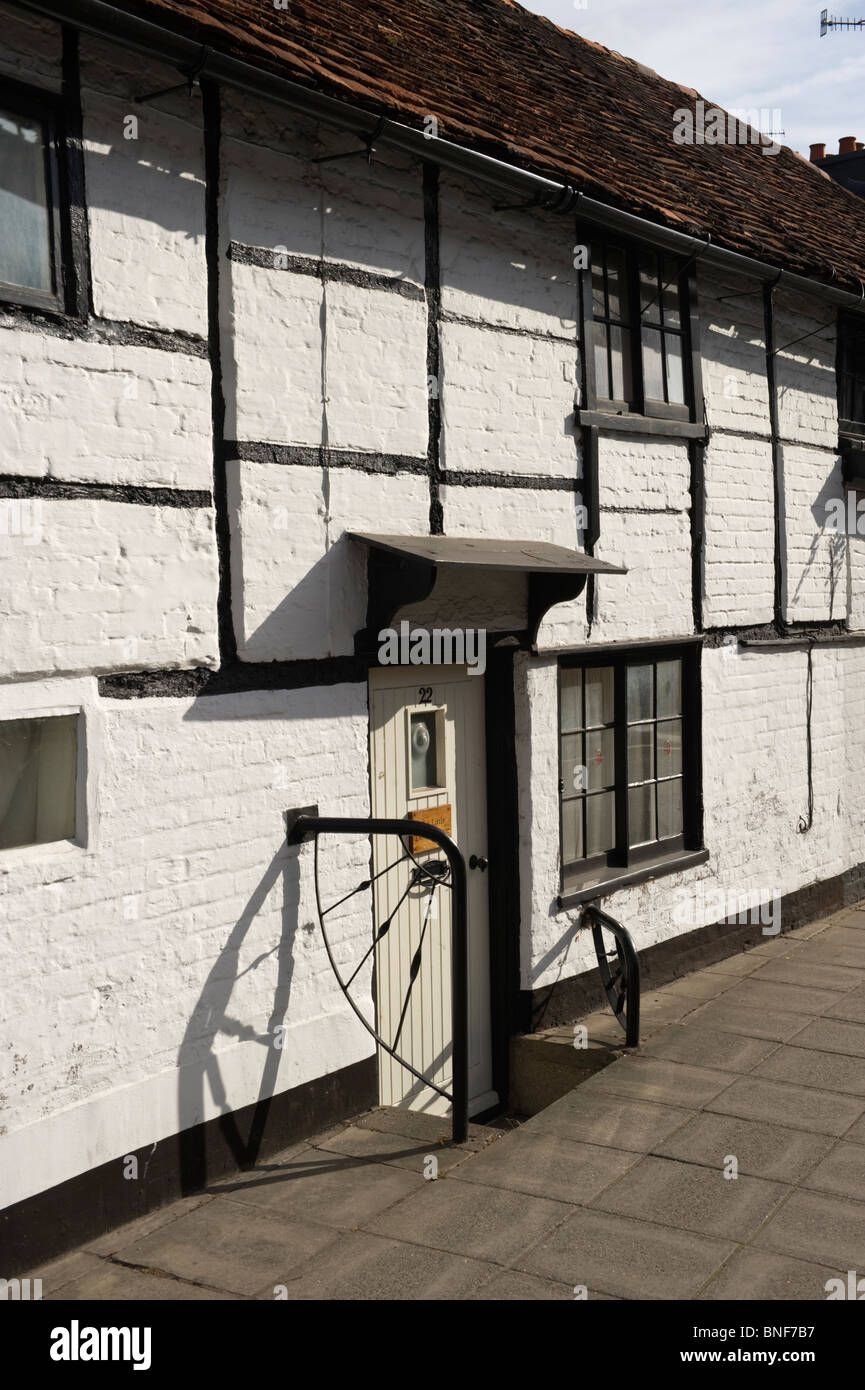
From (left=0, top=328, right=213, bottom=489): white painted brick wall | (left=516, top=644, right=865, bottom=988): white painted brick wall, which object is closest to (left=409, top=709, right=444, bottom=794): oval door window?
(left=516, top=644, right=865, bottom=988): white painted brick wall

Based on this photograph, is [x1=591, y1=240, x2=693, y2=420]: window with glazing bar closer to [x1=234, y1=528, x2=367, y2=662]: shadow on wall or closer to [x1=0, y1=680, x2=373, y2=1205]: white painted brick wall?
[x1=234, y1=528, x2=367, y2=662]: shadow on wall

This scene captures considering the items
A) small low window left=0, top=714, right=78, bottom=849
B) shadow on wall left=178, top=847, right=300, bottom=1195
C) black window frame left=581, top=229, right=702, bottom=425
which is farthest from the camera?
black window frame left=581, top=229, right=702, bottom=425

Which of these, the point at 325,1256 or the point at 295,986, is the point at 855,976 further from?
the point at 325,1256

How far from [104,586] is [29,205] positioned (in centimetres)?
136

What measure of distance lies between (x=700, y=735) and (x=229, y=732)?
4.03 metres

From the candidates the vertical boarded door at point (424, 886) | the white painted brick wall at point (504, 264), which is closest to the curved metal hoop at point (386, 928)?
the vertical boarded door at point (424, 886)

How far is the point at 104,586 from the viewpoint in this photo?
4637 millimetres

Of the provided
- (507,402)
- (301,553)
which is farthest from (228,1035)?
(507,402)

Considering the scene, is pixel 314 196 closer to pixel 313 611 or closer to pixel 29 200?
pixel 29 200

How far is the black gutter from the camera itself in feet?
14.3

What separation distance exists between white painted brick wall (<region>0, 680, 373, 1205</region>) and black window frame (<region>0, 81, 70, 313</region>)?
4.55 ft

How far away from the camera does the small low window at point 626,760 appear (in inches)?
290

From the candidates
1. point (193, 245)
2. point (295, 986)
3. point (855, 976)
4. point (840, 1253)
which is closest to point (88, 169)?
point (193, 245)

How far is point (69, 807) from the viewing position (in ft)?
15.1
